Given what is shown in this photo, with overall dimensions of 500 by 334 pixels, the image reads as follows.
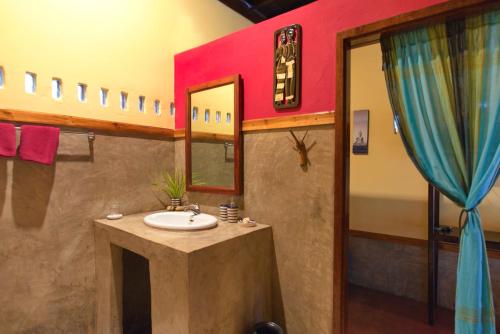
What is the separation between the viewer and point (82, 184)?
191 cm

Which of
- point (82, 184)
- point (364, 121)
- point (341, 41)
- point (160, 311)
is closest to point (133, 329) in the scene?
point (160, 311)

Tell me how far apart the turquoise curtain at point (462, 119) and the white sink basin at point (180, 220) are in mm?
1244

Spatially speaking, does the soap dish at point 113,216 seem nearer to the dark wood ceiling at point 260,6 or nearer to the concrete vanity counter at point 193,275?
the concrete vanity counter at point 193,275

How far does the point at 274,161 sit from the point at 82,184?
1325 mm

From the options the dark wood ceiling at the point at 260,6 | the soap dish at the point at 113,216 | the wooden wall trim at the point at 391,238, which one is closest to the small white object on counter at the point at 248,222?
the soap dish at the point at 113,216

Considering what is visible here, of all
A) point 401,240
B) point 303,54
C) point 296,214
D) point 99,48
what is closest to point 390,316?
point 401,240

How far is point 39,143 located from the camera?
1.66 meters

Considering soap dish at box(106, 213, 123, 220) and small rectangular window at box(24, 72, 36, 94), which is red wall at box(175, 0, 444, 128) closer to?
small rectangular window at box(24, 72, 36, 94)

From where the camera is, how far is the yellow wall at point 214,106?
202 cm

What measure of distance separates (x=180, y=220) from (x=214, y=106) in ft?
2.94

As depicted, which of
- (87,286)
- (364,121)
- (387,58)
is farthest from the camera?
(364,121)

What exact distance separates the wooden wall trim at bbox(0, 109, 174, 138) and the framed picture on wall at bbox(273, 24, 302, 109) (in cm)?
109

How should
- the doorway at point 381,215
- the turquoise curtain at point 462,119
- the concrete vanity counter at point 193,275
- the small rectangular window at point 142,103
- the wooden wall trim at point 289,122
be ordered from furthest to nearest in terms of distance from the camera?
the doorway at point 381,215, the small rectangular window at point 142,103, the wooden wall trim at point 289,122, the concrete vanity counter at point 193,275, the turquoise curtain at point 462,119

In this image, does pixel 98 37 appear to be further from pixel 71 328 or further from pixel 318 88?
pixel 71 328
